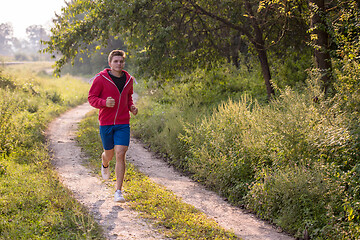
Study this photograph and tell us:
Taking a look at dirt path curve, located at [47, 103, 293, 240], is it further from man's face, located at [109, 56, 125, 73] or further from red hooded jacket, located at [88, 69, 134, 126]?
man's face, located at [109, 56, 125, 73]

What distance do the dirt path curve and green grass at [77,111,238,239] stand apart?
0.22 metres

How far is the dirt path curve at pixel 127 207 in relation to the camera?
478 centimetres

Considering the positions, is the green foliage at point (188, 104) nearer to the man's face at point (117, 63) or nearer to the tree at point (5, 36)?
the man's face at point (117, 63)

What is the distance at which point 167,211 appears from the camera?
209 inches

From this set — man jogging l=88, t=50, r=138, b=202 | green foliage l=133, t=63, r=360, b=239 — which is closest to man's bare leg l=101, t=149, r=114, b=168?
man jogging l=88, t=50, r=138, b=202

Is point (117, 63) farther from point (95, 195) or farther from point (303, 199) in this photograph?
point (303, 199)

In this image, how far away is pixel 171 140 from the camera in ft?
31.4

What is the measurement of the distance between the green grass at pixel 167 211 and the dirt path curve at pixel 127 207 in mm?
223

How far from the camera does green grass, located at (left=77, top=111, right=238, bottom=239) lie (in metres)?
4.73

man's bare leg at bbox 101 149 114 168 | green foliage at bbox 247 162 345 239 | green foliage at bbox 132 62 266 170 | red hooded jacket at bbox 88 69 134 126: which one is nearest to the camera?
green foliage at bbox 247 162 345 239

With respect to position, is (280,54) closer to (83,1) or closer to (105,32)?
(105,32)

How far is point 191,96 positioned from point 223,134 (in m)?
5.91

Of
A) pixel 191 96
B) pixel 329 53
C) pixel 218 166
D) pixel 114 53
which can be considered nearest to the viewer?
pixel 114 53

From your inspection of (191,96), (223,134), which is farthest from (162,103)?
(223,134)
